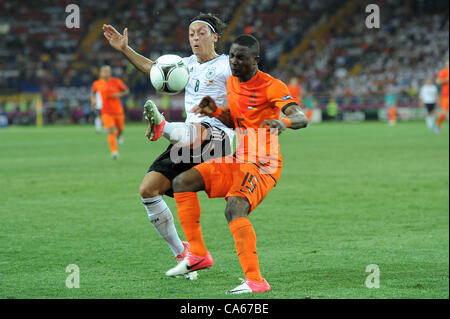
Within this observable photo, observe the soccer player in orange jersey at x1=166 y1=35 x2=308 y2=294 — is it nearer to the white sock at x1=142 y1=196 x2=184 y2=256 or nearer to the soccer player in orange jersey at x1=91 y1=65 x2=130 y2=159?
the white sock at x1=142 y1=196 x2=184 y2=256

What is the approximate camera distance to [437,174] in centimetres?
1334

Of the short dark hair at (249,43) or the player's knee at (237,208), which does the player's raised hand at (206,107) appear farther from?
the player's knee at (237,208)

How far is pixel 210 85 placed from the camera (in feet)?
19.2

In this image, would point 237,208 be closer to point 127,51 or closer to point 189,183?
point 189,183

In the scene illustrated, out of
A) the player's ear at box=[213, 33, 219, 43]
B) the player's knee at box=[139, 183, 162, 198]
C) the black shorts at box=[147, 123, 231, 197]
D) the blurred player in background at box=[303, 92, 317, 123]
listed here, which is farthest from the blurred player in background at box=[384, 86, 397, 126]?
the player's knee at box=[139, 183, 162, 198]

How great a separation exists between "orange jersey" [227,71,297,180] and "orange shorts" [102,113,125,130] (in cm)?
1209

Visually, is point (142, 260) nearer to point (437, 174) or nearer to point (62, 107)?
point (437, 174)

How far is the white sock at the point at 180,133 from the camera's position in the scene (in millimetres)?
5320

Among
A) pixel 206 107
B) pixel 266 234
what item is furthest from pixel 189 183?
pixel 266 234

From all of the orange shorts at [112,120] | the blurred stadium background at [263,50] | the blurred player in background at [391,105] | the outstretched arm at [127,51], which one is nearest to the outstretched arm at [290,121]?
the outstretched arm at [127,51]

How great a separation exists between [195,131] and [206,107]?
50cm

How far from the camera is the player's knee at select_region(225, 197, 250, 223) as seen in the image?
4.98m

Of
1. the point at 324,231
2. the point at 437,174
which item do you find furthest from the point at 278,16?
the point at 324,231

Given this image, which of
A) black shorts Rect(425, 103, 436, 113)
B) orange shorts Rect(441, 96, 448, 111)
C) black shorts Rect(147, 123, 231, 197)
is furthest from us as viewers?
black shorts Rect(425, 103, 436, 113)
